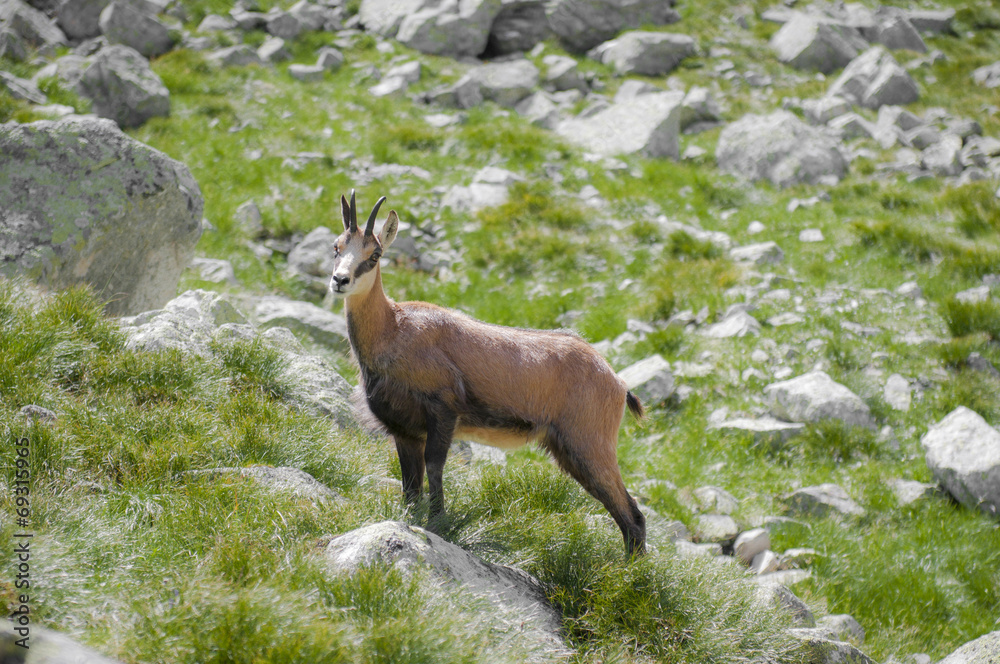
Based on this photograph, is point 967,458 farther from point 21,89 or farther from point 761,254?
point 21,89

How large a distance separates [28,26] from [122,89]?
17.2 feet

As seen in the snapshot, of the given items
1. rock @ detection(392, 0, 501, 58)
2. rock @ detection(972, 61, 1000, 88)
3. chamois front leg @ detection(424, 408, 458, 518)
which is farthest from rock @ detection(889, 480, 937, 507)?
rock @ detection(392, 0, 501, 58)

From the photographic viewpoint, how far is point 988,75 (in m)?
20.9

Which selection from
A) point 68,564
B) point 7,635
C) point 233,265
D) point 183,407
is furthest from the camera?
point 233,265

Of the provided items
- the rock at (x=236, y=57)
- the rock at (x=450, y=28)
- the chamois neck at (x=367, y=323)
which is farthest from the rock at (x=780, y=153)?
the rock at (x=236, y=57)

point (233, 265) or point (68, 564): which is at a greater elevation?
point (68, 564)

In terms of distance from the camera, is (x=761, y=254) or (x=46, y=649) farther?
(x=761, y=254)

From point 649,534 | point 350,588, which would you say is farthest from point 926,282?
point 350,588

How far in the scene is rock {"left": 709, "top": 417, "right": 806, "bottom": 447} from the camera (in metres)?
9.10

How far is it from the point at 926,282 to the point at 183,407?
36.3 feet

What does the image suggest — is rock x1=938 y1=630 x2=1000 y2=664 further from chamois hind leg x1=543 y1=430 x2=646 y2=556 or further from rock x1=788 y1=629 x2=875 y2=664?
chamois hind leg x1=543 y1=430 x2=646 y2=556

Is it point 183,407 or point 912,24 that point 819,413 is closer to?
point 183,407

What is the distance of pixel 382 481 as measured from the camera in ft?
20.8

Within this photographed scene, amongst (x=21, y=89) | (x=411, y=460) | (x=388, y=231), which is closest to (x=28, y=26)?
(x=21, y=89)
